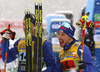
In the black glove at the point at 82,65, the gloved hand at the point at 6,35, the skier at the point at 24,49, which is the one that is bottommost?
the black glove at the point at 82,65

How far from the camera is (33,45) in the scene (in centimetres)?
276

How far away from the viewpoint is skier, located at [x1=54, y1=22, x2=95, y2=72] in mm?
2512

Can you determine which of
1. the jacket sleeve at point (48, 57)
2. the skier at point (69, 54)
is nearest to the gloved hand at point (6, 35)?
the jacket sleeve at point (48, 57)

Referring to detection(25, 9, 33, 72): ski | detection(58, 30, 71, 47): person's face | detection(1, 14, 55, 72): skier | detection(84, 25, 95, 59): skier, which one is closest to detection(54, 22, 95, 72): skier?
detection(58, 30, 71, 47): person's face

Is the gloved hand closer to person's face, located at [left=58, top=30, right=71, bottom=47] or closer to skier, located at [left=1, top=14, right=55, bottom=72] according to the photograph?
skier, located at [left=1, top=14, right=55, bottom=72]

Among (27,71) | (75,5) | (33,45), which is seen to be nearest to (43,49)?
(33,45)

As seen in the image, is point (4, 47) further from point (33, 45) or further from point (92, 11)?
point (92, 11)

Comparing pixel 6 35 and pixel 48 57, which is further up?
pixel 6 35

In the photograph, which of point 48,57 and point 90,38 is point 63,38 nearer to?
point 48,57

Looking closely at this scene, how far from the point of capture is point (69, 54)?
105 inches

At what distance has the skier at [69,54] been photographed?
8.24 feet

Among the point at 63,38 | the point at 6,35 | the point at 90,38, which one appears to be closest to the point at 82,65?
the point at 63,38

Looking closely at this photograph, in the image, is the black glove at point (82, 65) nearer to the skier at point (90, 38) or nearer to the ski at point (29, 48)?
the ski at point (29, 48)

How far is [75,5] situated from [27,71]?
10.6m
